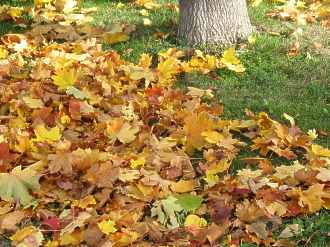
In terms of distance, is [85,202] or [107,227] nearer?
[107,227]

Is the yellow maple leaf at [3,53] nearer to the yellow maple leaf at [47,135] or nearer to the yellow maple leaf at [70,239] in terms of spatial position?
the yellow maple leaf at [47,135]

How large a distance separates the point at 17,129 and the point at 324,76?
2611 mm

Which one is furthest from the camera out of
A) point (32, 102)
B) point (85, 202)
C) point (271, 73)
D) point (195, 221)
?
point (271, 73)

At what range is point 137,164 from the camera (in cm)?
382

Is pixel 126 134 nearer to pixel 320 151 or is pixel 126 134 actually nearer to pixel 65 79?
pixel 65 79

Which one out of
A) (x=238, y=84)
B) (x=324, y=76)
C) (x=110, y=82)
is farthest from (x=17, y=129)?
(x=324, y=76)

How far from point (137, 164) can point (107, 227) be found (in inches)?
23.8

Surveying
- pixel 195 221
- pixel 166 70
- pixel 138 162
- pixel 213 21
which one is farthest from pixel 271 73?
pixel 195 221

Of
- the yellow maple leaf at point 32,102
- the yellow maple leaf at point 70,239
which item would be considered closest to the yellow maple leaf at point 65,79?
the yellow maple leaf at point 32,102

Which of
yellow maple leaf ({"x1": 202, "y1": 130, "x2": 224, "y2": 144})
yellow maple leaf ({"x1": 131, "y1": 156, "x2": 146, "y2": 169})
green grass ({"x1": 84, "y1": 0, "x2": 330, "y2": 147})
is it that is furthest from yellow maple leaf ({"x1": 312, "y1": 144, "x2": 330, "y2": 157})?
yellow maple leaf ({"x1": 131, "y1": 156, "x2": 146, "y2": 169})

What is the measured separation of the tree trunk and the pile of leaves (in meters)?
0.60

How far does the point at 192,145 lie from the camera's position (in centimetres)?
419

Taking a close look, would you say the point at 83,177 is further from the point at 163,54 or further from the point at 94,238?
the point at 163,54

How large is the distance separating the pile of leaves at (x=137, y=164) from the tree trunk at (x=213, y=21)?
603 mm
